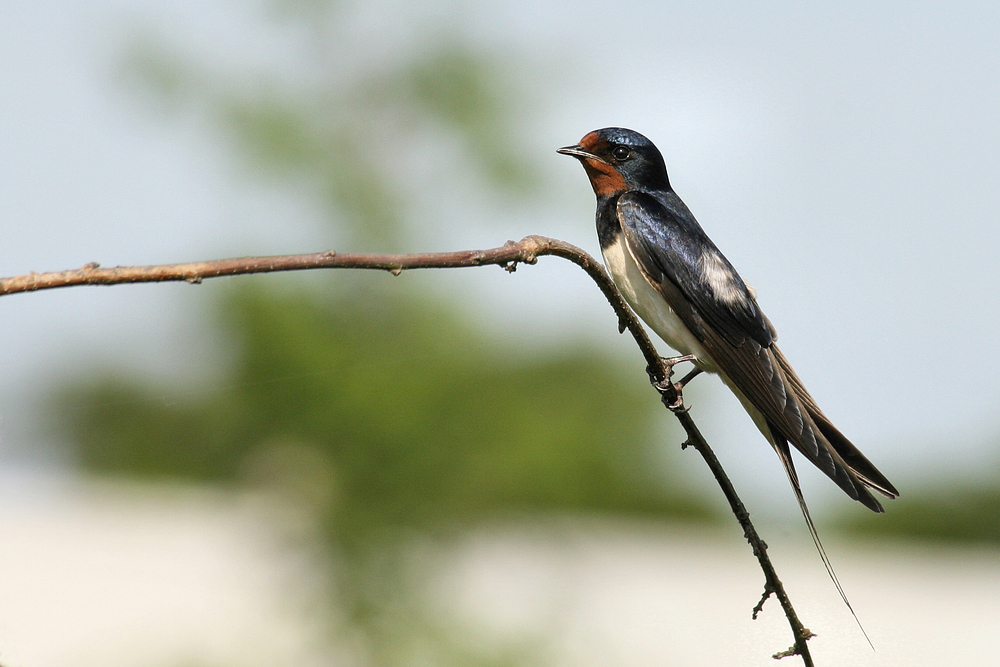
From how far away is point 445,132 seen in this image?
707 centimetres

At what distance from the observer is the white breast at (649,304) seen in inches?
95.9

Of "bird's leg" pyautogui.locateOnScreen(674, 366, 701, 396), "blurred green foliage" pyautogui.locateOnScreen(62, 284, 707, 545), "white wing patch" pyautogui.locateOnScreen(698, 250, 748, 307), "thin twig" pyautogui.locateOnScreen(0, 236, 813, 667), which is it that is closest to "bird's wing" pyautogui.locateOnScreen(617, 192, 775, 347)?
"white wing patch" pyautogui.locateOnScreen(698, 250, 748, 307)

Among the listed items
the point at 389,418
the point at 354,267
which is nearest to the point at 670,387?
the point at 354,267

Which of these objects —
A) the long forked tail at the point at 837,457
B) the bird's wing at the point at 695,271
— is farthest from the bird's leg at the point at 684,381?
the long forked tail at the point at 837,457

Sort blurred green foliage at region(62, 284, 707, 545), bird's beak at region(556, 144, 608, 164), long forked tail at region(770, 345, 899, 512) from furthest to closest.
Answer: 1. blurred green foliage at region(62, 284, 707, 545)
2. bird's beak at region(556, 144, 608, 164)
3. long forked tail at region(770, 345, 899, 512)

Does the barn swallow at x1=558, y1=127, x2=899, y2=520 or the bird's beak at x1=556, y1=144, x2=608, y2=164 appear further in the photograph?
the bird's beak at x1=556, y1=144, x2=608, y2=164

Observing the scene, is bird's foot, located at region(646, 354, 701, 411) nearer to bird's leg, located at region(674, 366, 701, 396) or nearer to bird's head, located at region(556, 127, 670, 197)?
bird's leg, located at region(674, 366, 701, 396)

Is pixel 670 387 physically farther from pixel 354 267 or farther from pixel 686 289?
pixel 354 267

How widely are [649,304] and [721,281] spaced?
20 cm

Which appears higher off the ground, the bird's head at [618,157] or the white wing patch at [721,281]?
the bird's head at [618,157]

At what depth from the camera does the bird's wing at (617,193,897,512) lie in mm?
2275

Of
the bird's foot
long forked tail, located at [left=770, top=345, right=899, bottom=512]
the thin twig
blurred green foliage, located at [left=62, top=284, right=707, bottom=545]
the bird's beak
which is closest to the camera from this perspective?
the thin twig

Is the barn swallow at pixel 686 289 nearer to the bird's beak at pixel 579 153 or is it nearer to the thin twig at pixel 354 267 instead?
the bird's beak at pixel 579 153

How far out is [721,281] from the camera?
2.44 meters
